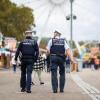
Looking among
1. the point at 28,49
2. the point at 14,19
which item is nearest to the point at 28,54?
the point at 28,49

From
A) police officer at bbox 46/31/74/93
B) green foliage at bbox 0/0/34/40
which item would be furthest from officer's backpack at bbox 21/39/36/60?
green foliage at bbox 0/0/34/40

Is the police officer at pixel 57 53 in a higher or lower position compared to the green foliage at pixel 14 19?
lower

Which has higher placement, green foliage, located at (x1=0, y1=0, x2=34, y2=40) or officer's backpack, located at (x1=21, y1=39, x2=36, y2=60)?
green foliage, located at (x1=0, y1=0, x2=34, y2=40)

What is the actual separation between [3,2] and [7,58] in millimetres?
9943

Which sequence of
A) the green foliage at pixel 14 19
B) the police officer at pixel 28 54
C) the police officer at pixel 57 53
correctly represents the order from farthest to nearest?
the green foliage at pixel 14 19 → the police officer at pixel 57 53 → the police officer at pixel 28 54

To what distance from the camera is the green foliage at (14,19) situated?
8606 cm

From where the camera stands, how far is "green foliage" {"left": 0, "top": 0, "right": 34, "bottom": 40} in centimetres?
8606

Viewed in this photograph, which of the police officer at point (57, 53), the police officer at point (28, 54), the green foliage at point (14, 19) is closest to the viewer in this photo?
the police officer at point (28, 54)

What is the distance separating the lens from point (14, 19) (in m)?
91.4

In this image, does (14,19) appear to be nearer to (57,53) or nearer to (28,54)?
(57,53)

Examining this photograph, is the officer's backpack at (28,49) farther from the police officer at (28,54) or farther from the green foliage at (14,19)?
the green foliage at (14,19)

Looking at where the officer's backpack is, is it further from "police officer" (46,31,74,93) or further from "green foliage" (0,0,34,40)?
"green foliage" (0,0,34,40)

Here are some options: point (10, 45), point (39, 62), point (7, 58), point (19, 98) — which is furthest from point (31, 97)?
point (7, 58)

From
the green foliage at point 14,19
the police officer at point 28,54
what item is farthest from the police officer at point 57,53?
the green foliage at point 14,19
